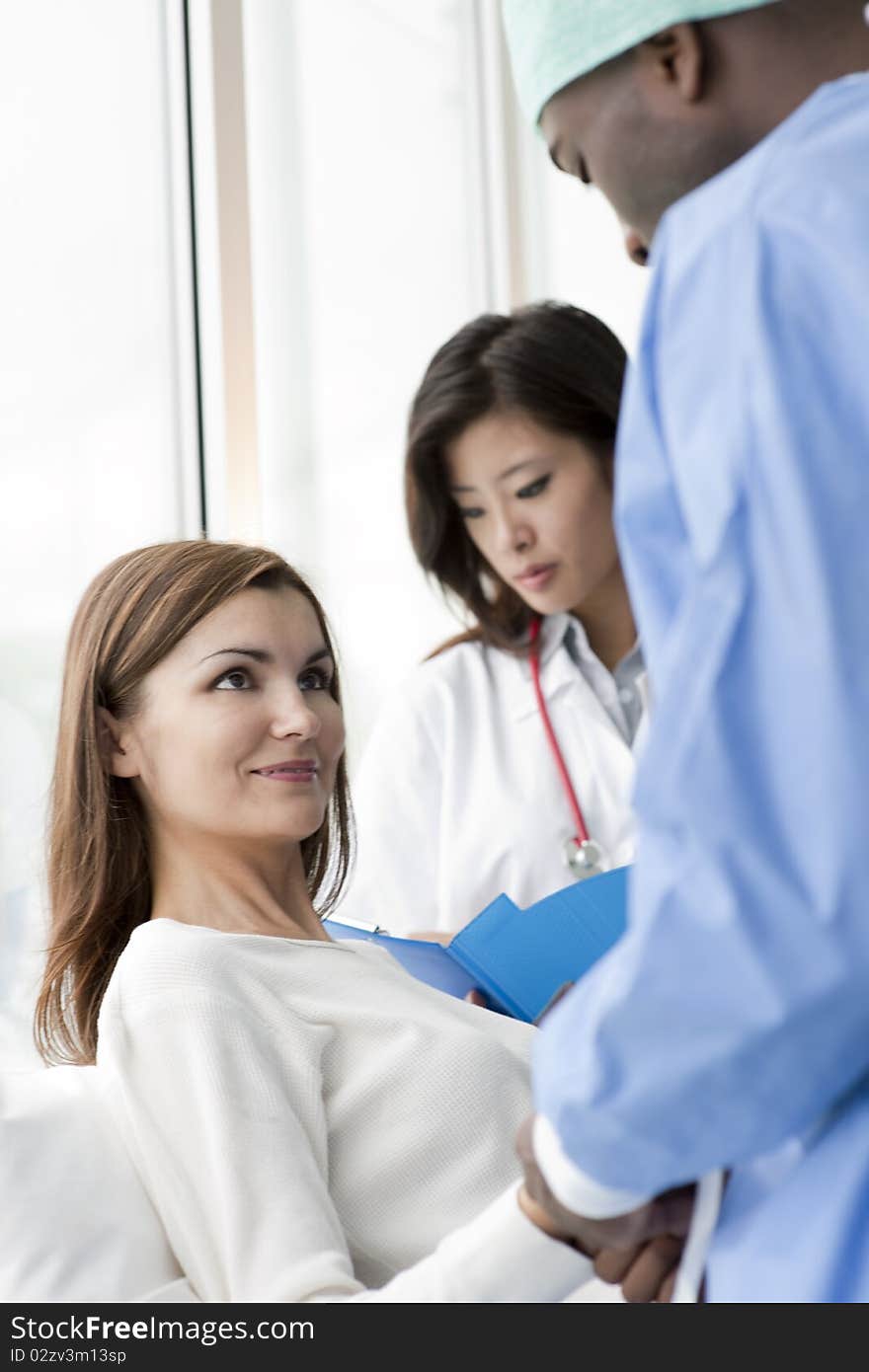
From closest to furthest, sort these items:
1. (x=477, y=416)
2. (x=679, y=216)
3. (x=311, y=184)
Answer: (x=679, y=216) < (x=477, y=416) < (x=311, y=184)

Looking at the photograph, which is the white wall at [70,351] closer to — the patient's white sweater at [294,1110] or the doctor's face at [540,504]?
the doctor's face at [540,504]

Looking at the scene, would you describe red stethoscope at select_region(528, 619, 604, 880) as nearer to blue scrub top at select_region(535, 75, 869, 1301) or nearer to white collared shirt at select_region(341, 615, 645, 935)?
white collared shirt at select_region(341, 615, 645, 935)

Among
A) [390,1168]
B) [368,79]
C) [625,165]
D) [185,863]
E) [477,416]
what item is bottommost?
[390,1168]

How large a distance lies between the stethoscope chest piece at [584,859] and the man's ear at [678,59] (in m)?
1.43

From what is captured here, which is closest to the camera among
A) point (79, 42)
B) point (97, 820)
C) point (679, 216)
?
point (679, 216)

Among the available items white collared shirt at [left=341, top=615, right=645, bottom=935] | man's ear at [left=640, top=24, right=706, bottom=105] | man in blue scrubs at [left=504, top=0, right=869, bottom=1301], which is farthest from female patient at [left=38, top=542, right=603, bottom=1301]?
man's ear at [left=640, top=24, right=706, bottom=105]

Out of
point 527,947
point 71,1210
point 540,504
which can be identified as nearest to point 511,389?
point 540,504

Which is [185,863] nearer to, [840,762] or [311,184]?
[840,762]

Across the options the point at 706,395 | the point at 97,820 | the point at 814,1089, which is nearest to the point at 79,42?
the point at 97,820

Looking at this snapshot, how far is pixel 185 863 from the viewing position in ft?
5.24

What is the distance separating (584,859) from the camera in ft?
6.98

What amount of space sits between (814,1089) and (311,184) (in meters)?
2.69

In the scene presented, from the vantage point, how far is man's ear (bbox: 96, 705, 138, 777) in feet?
5.28

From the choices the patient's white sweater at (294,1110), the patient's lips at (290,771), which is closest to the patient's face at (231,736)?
the patient's lips at (290,771)
